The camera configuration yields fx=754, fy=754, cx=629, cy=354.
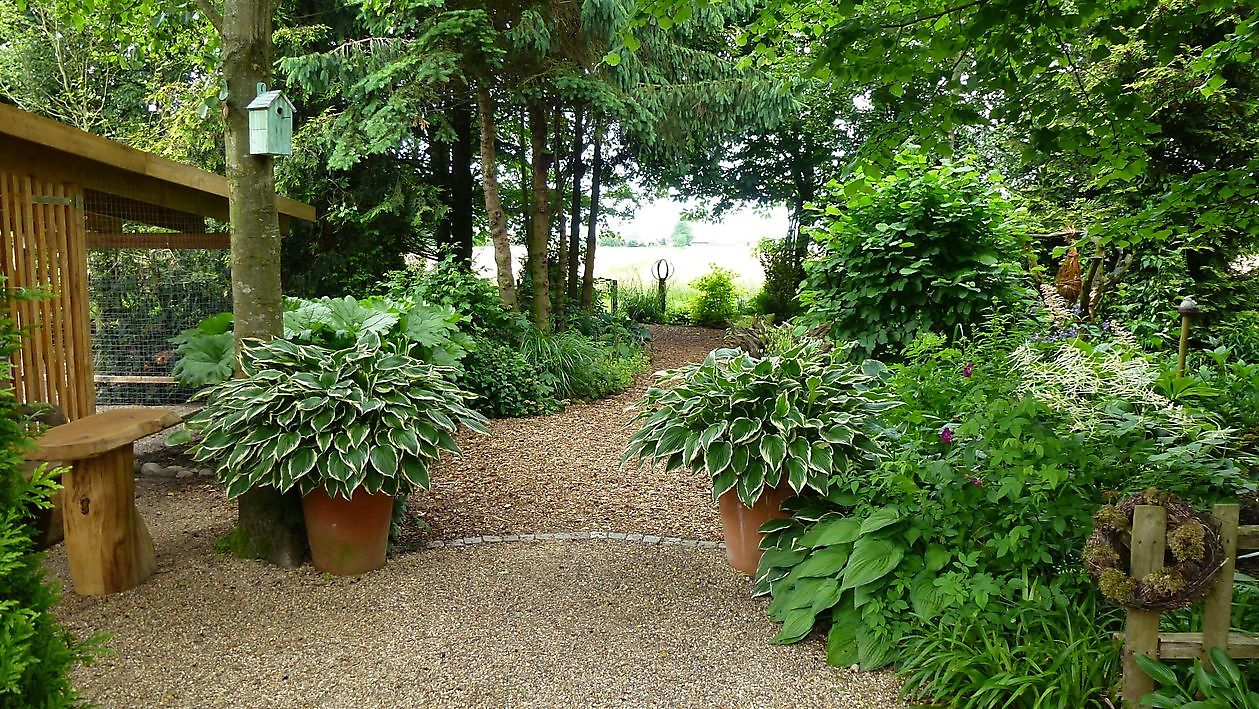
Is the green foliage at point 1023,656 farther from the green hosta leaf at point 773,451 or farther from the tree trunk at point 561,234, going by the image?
the tree trunk at point 561,234

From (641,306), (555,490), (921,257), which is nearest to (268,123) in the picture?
(555,490)

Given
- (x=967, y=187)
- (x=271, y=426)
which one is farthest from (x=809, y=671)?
(x=967, y=187)

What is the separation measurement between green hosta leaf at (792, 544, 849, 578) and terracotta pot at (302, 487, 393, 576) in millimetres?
1813

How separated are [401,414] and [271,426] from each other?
0.53 metres

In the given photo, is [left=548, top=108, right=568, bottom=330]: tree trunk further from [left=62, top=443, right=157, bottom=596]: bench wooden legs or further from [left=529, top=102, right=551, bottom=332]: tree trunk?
[left=62, top=443, right=157, bottom=596]: bench wooden legs

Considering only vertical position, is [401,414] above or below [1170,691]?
above

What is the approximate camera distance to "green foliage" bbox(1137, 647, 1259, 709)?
187cm

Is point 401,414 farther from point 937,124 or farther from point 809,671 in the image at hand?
point 937,124

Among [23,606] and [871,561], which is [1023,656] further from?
[23,606]

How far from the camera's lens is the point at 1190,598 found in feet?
6.23

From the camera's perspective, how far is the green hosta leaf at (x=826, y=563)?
2793 mm

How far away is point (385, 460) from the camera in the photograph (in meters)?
3.14

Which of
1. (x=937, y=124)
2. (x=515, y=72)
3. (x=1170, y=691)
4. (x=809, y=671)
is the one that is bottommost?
(x=809, y=671)

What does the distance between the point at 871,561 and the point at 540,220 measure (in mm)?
7085
